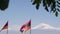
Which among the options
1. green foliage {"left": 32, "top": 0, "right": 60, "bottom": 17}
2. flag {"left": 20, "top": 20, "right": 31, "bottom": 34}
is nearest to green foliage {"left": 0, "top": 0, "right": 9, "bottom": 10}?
green foliage {"left": 32, "top": 0, "right": 60, "bottom": 17}

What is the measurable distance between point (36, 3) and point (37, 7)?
0.09 metres

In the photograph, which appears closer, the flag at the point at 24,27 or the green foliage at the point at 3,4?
the green foliage at the point at 3,4

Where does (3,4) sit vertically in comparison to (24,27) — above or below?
above

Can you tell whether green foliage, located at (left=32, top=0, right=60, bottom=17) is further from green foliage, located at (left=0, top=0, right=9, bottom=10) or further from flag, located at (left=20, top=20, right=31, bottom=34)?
flag, located at (left=20, top=20, right=31, bottom=34)

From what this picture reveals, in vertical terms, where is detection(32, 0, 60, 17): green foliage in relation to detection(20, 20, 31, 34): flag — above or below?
above

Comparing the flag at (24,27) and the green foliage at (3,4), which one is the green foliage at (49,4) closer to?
the green foliage at (3,4)

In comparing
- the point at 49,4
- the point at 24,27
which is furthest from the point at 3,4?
the point at 24,27

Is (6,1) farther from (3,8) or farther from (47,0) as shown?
(47,0)

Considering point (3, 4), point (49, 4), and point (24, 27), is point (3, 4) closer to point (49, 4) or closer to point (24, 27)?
point (49, 4)

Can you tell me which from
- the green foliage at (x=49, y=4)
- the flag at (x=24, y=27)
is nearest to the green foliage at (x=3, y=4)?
the green foliage at (x=49, y=4)

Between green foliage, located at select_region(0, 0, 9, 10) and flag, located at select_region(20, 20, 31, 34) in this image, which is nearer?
green foliage, located at select_region(0, 0, 9, 10)

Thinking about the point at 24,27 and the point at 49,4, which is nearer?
the point at 49,4

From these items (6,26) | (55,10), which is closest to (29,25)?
(6,26)

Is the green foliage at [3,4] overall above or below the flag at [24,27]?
above
